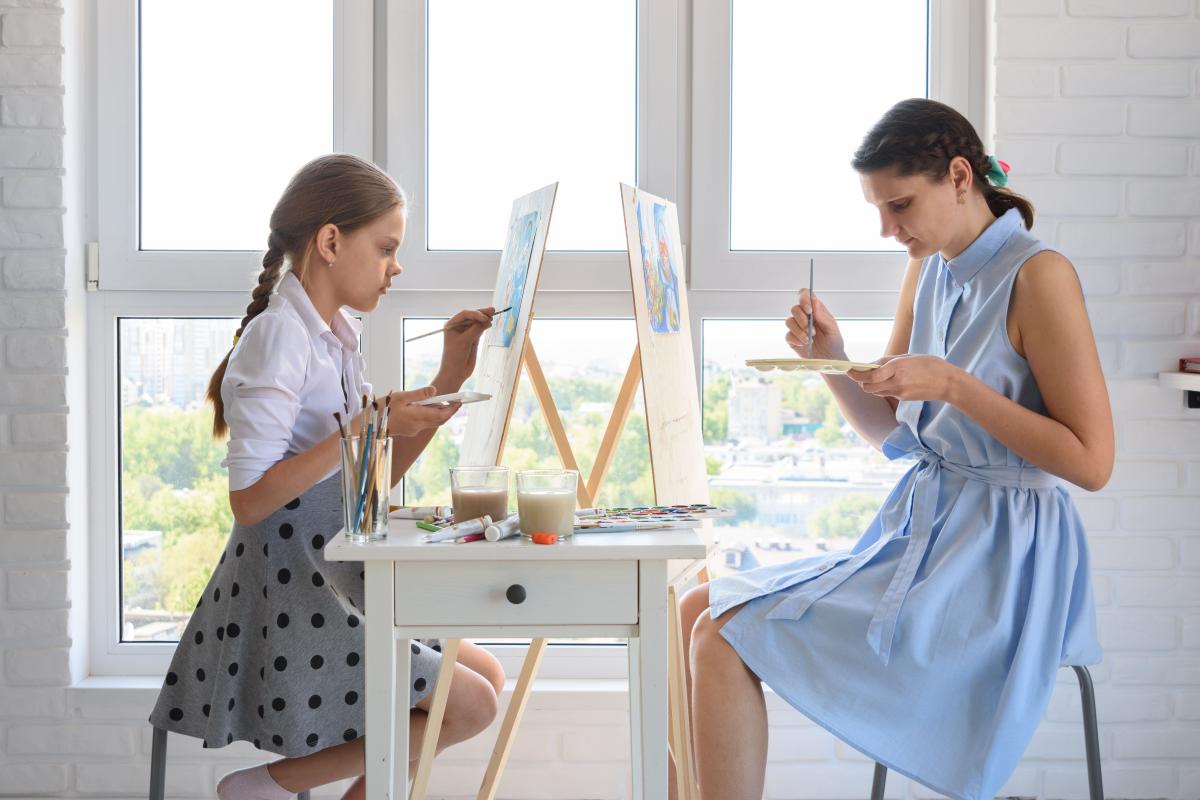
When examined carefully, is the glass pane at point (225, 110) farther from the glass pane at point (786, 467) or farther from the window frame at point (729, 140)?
the glass pane at point (786, 467)

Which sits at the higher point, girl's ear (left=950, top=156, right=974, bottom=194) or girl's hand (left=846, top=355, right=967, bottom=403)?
girl's ear (left=950, top=156, right=974, bottom=194)

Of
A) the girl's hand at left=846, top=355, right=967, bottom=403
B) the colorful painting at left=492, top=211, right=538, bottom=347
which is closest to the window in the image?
the colorful painting at left=492, top=211, right=538, bottom=347

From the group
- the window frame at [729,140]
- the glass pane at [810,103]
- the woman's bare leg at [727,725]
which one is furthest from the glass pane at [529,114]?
the woman's bare leg at [727,725]

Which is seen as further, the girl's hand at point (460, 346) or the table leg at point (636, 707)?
the girl's hand at point (460, 346)

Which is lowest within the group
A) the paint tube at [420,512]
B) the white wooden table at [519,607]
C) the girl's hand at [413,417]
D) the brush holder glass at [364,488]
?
the white wooden table at [519,607]

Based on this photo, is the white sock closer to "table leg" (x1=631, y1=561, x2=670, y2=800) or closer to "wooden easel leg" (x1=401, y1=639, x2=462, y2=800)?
"wooden easel leg" (x1=401, y1=639, x2=462, y2=800)

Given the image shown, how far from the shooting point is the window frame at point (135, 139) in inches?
92.5

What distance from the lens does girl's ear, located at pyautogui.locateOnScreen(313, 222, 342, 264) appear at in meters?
1.78

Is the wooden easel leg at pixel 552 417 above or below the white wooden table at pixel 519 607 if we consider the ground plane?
above

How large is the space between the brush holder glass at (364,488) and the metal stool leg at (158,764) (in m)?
0.51

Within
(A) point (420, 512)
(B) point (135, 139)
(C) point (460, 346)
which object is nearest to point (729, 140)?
(C) point (460, 346)

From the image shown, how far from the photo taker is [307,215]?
1.79 metres

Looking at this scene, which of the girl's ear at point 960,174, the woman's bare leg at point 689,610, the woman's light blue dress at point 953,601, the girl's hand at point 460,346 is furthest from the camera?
the girl's hand at point 460,346

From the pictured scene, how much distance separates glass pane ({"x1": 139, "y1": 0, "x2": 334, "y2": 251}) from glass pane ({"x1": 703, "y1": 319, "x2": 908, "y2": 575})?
1104mm
